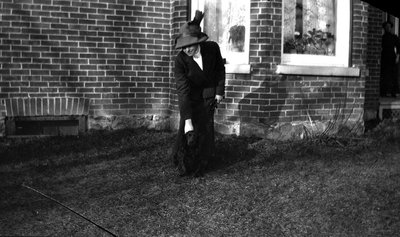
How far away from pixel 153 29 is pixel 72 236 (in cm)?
509

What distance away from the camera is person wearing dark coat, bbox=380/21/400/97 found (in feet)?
38.9

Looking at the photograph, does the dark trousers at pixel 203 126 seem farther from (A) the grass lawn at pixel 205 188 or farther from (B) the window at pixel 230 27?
(B) the window at pixel 230 27

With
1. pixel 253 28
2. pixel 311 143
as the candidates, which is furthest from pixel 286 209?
pixel 253 28

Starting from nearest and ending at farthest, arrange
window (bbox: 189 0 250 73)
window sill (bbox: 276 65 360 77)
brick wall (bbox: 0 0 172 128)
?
brick wall (bbox: 0 0 172 128) < window sill (bbox: 276 65 360 77) < window (bbox: 189 0 250 73)

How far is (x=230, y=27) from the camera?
8430 mm

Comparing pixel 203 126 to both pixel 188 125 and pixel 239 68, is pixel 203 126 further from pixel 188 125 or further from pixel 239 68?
pixel 239 68

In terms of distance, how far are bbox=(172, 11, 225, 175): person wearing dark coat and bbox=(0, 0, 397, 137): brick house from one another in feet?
6.63

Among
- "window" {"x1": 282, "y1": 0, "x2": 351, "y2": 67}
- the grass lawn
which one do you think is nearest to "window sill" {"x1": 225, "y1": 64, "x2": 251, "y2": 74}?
"window" {"x1": 282, "y1": 0, "x2": 351, "y2": 67}

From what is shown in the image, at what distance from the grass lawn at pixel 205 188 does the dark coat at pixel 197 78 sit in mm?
901

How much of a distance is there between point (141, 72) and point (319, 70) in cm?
281

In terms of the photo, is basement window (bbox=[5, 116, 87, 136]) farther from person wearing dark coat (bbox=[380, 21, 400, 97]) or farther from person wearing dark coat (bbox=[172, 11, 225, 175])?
person wearing dark coat (bbox=[380, 21, 400, 97])

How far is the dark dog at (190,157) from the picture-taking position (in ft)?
19.7

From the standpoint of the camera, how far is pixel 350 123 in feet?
28.8

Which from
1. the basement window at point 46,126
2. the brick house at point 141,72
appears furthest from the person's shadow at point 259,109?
the basement window at point 46,126
